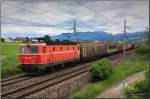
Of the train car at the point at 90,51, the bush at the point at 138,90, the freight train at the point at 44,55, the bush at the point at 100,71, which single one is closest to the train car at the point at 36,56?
the freight train at the point at 44,55

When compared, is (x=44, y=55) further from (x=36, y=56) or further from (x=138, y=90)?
(x=138, y=90)

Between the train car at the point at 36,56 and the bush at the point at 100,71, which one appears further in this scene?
the train car at the point at 36,56

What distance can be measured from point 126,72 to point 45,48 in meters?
9.16

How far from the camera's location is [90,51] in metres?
53.5

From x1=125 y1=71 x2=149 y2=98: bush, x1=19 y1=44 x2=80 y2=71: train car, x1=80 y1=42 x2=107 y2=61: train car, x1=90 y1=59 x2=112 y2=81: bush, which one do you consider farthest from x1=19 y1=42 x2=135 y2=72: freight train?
x1=125 y1=71 x2=149 y2=98: bush

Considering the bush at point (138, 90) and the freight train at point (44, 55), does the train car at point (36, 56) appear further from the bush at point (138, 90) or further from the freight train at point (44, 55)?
the bush at point (138, 90)

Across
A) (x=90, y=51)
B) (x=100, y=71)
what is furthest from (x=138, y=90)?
(x=90, y=51)

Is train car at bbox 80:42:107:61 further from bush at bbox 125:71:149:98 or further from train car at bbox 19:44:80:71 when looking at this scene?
bush at bbox 125:71:149:98

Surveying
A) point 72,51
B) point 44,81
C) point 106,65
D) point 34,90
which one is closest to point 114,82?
point 106,65

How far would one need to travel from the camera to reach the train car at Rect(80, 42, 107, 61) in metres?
49.7

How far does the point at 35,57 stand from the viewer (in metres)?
32.3

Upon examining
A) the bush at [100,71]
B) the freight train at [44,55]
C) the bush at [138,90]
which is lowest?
the bush at [138,90]

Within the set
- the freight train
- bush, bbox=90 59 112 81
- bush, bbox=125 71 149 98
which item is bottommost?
bush, bbox=125 71 149 98

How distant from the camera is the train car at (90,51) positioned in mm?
49719
